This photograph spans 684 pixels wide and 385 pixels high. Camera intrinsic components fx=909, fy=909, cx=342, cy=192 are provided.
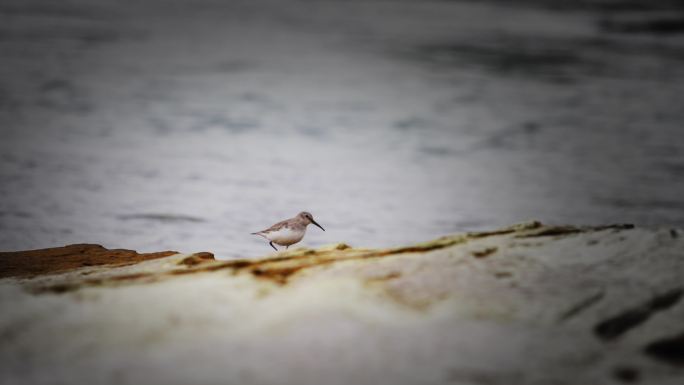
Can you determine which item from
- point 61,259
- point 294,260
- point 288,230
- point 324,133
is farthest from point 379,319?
point 324,133

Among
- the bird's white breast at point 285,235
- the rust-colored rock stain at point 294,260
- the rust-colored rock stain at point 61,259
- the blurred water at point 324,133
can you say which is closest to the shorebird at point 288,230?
the bird's white breast at point 285,235

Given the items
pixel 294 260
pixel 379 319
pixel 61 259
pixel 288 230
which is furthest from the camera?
pixel 288 230

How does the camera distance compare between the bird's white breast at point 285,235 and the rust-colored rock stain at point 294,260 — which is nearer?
the rust-colored rock stain at point 294,260

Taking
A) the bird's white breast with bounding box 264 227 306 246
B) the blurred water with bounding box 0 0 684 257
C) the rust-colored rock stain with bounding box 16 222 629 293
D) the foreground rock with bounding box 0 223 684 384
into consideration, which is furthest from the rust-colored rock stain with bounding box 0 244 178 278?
the blurred water with bounding box 0 0 684 257

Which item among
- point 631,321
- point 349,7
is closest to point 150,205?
point 631,321

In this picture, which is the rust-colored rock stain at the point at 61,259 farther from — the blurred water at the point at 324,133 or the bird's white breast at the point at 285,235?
the blurred water at the point at 324,133

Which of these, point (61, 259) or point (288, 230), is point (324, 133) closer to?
point (288, 230)
